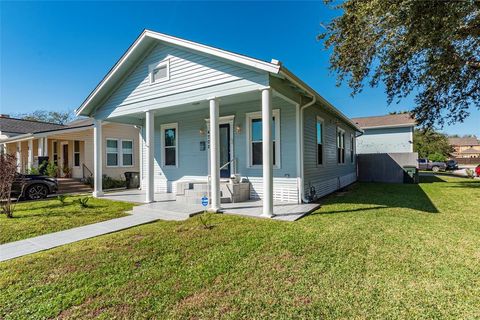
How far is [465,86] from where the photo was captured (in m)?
11.0

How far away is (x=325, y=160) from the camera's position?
9.77 meters

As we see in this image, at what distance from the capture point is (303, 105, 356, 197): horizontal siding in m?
8.09

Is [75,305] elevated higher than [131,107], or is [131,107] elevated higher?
[131,107]

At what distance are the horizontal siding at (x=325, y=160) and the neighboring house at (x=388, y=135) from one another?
10.7 meters

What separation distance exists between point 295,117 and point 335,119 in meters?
4.74

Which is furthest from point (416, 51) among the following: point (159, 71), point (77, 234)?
point (77, 234)

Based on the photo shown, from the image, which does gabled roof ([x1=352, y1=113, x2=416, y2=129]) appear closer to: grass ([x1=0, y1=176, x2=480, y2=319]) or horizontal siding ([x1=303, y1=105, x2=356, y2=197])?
horizontal siding ([x1=303, y1=105, x2=356, y2=197])

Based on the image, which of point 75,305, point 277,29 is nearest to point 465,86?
point 277,29

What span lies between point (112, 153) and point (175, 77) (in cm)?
947

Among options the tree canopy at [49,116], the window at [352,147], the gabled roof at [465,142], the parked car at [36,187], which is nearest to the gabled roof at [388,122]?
the window at [352,147]

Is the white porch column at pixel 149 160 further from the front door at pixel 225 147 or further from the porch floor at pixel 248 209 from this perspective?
the front door at pixel 225 147

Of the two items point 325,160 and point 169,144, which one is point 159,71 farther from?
point 325,160

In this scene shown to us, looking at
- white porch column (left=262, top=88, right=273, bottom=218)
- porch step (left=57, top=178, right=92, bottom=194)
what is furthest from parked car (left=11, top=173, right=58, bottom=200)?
white porch column (left=262, top=88, right=273, bottom=218)

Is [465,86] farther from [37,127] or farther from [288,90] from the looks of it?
[37,127]
